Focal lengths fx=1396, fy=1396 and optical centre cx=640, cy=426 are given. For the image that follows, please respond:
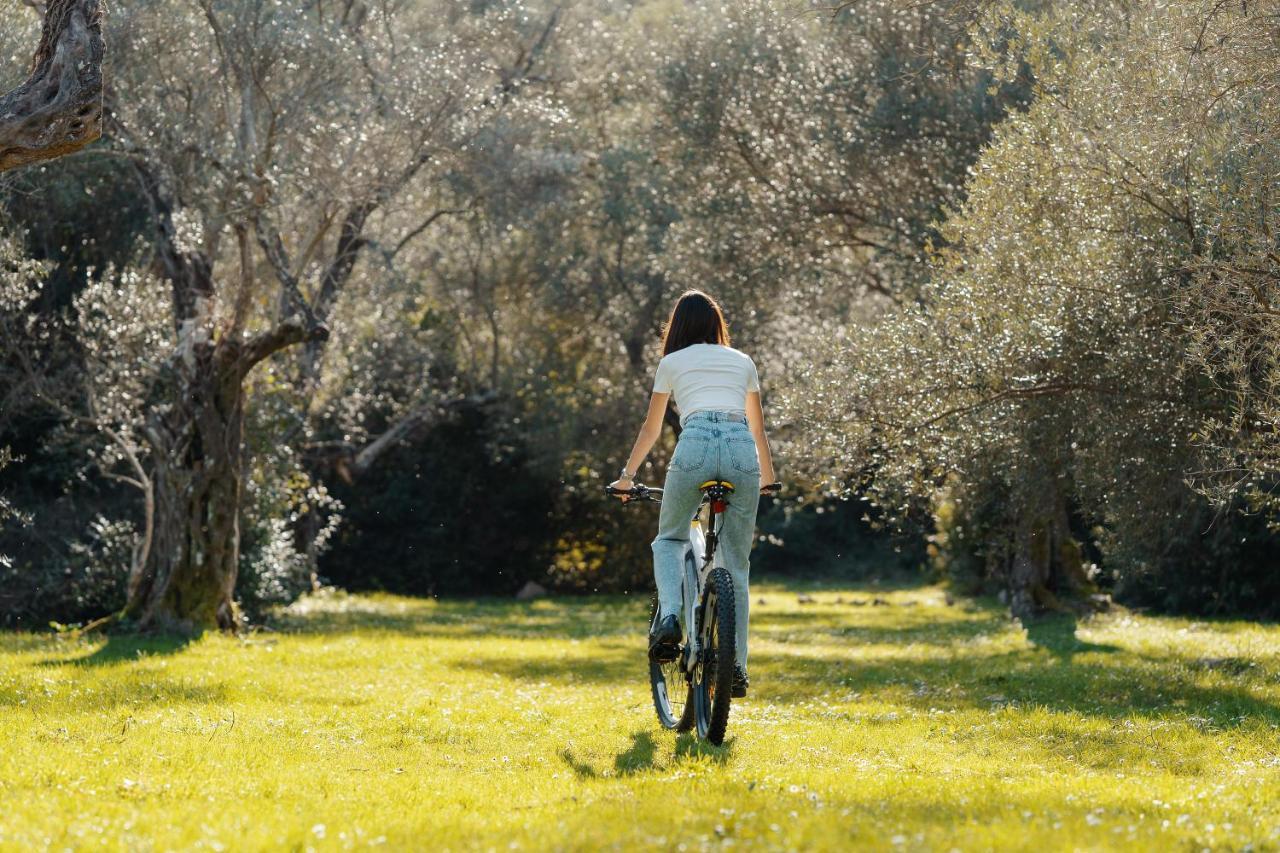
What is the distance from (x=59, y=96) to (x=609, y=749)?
5.00m

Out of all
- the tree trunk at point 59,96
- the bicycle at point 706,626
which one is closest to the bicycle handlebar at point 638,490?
the bicycle at point 706,626

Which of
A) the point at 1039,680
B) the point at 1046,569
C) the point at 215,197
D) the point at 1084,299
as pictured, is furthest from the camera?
the point at 1046,569

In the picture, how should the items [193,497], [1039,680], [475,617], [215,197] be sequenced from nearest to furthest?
[1039,680]
[193,497]
[215,197]
[475,617]

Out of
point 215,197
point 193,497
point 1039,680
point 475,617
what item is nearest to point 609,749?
point 1039,680

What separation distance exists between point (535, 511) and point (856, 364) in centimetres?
1674

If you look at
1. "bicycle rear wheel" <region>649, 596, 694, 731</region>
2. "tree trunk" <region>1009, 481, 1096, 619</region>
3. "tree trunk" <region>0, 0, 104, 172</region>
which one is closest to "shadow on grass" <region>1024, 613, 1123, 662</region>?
"tree trunk" <region>1009, 481, 1096, 619</region>

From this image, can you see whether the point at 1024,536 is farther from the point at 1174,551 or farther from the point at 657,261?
the point at 657,261

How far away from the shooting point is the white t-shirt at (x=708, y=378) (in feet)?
→ 26.2

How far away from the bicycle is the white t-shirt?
494 millimetres

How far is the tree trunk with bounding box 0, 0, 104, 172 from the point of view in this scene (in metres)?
8.10

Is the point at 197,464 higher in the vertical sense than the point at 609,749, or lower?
higher

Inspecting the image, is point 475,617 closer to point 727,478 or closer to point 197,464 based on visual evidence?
point 197,464

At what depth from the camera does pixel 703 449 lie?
7781 mm

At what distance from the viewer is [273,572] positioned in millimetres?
19312
